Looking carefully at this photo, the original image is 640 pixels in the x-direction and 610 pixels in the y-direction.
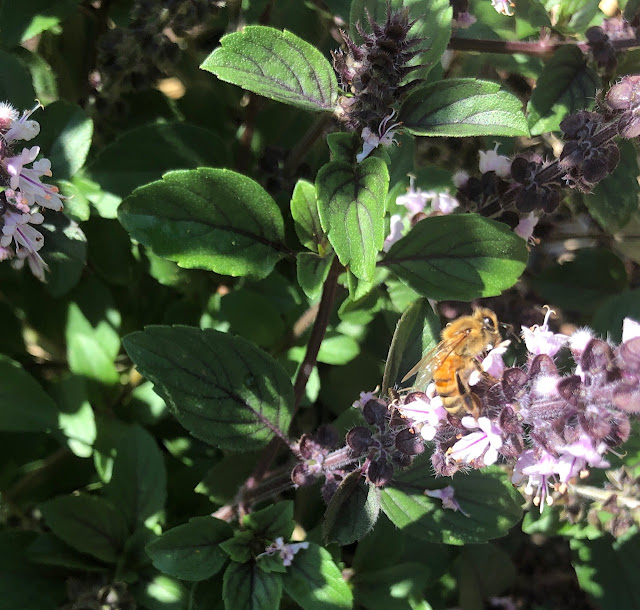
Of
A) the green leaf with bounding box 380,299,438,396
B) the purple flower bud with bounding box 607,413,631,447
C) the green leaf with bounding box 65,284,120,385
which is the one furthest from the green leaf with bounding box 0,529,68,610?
the purple flower bud with bounding box 607,413,631,447

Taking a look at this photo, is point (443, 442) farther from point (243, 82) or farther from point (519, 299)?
point (519, 299)

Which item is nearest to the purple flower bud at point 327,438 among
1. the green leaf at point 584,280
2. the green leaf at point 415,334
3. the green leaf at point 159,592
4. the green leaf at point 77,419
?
the green leaf at point 415,334

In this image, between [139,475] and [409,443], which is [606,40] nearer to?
[409,443]

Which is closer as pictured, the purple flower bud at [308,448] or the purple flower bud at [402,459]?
the purple flower bud at [402,459]

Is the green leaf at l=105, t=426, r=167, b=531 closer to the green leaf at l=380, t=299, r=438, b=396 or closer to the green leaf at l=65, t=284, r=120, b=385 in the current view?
the green leaf at l=65, t=284, r=120, b=385

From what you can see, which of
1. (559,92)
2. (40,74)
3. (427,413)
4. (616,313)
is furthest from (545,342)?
(40,74)

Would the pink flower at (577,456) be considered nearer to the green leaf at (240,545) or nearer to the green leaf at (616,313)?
the green leaf at (240,545)
